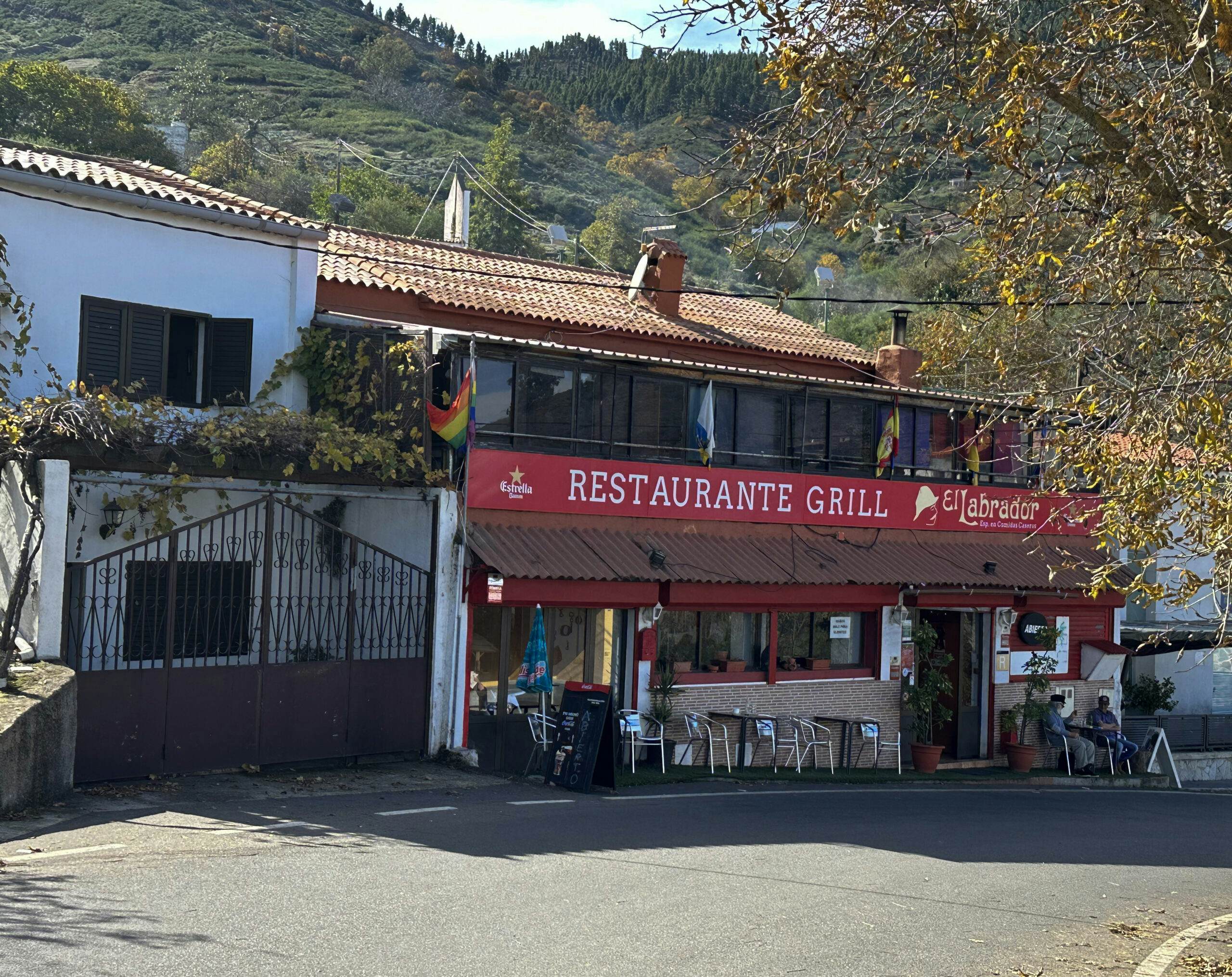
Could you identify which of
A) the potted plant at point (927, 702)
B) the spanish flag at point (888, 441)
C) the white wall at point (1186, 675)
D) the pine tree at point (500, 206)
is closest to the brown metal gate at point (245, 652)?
the spanish flag at point (888, 441)

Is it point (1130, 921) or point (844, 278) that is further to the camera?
point (844, 278)

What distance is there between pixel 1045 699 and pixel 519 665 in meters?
11.3

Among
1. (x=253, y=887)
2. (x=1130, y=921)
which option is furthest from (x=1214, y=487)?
(x=253, y=887)

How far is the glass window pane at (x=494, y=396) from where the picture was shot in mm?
16578

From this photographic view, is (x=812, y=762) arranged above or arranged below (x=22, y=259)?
below

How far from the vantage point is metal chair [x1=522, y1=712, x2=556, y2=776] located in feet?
53.3

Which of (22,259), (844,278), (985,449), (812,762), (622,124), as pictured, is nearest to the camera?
(22,259)

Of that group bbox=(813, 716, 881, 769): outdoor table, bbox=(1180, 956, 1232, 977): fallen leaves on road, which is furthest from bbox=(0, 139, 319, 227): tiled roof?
bbox=(1180, 956, 1232, 977): fallen leaves on road

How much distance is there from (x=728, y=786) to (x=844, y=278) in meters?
44.4

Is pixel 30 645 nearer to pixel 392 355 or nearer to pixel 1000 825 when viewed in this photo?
pixel 392 355

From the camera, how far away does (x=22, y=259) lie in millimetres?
14594

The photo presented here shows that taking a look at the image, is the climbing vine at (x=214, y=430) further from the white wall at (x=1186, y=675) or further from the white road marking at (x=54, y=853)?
the white wall at (x=1186, y=675)

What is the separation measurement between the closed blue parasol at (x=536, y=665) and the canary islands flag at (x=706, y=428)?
419 cm

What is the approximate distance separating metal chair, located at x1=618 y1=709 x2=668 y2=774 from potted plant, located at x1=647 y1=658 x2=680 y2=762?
0.27ft
